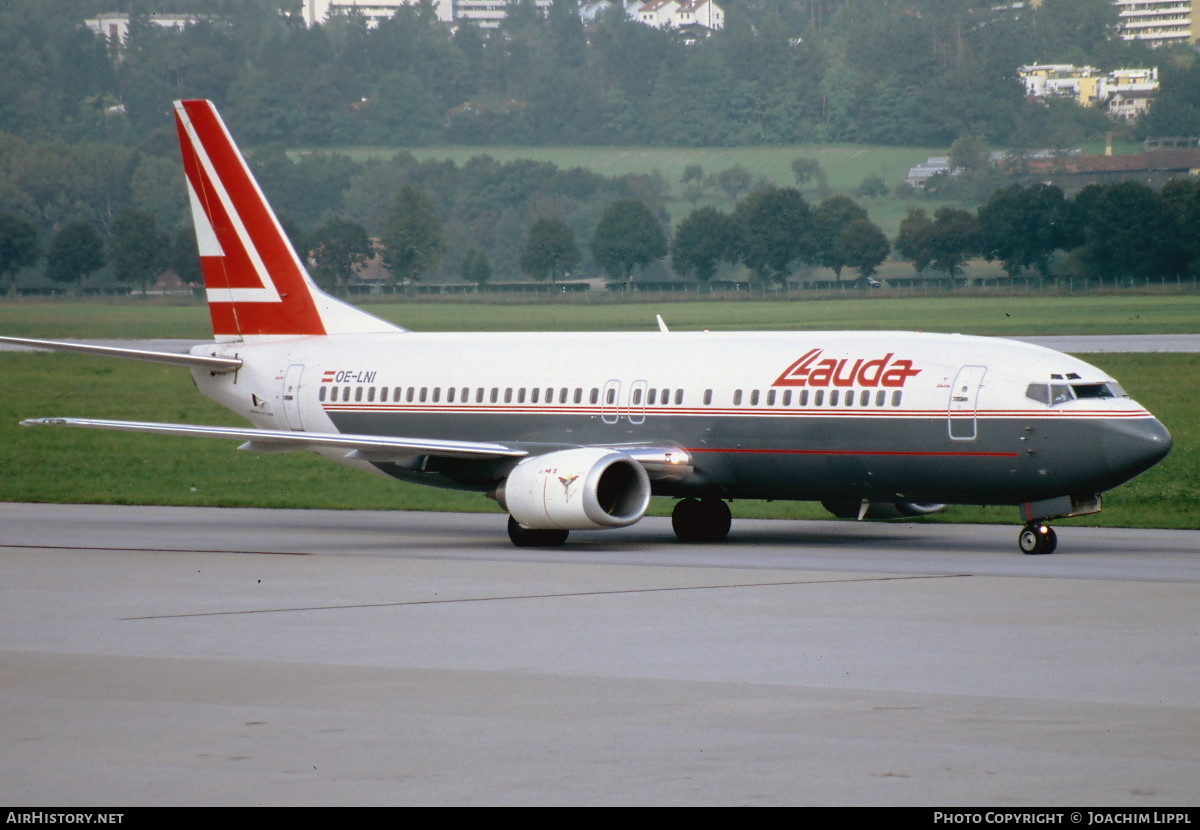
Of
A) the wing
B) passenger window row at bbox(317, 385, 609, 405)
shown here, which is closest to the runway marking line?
the wing

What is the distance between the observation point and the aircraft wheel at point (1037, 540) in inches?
1088

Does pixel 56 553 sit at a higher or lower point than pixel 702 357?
lower

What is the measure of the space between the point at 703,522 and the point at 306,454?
66.6 feet

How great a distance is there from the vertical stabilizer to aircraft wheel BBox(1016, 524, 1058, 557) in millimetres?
13931

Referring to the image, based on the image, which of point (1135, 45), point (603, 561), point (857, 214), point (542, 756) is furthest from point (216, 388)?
point (1135, 45)

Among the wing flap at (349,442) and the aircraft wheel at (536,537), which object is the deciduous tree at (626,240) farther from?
the aircraft wheel at (536,537)

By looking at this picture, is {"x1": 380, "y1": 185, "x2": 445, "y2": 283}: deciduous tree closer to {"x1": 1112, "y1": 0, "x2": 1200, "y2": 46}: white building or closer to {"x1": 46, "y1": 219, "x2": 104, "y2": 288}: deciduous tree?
{"x1": 46, "y1": 219, "x2": 104, "y2": 288}: deciduous tree

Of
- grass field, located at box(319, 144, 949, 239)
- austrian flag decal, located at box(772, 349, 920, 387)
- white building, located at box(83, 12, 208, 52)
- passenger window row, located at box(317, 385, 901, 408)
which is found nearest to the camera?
austrian flag decal, located at box(772, 349, 920, 387)

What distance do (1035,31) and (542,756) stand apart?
149755 millimetres

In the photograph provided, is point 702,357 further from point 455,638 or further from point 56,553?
point 455,638

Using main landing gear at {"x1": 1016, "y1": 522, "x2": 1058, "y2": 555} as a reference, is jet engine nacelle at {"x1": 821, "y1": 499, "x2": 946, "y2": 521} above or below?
below

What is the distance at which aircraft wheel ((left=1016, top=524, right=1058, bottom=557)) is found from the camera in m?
27.6

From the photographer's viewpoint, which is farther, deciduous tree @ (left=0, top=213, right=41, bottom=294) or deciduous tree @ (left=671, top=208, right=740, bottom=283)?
deciduous tree @ (left=671, top=208, right=740, bottom=283)

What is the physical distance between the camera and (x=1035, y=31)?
6088 inches
